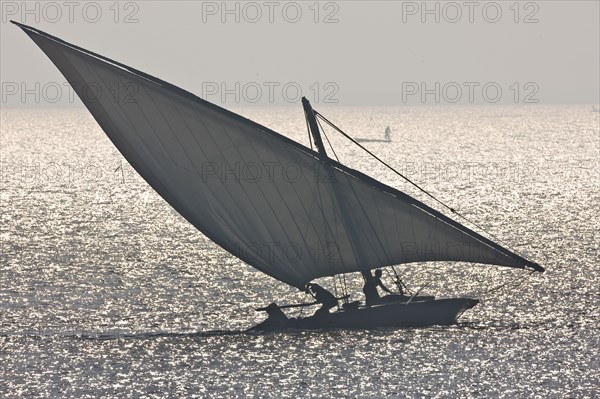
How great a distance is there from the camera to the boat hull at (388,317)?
159 ft

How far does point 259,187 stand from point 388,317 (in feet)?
27.7

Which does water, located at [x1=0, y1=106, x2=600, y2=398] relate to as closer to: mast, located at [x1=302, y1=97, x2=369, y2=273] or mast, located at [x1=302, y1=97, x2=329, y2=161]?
mast, located at [x1=302, y1=97, x2=369, y2=273]

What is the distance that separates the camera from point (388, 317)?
1911 inches

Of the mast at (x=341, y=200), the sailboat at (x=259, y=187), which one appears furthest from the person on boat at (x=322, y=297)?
the mast at (x=341, y=200)

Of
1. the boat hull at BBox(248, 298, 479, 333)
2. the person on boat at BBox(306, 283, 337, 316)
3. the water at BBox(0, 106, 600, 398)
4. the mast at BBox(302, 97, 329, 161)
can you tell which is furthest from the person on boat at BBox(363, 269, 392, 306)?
the mast at BBox(302, 97, 329, 161)

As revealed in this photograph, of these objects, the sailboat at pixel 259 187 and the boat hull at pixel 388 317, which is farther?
the boat hull at pixel 388 317

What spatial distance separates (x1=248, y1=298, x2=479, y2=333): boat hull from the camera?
159 ft

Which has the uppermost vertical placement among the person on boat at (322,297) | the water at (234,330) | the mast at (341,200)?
the mast at (341,200)

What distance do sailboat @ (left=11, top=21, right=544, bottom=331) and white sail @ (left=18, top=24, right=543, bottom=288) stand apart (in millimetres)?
41

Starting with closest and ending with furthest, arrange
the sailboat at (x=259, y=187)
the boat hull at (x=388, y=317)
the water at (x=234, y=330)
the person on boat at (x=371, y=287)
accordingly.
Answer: the water at (x=234, y=330), the sailboat at (x=259, y=187), the person on boat at (x=371, y=287), the boat hull at (x=388, y=317)

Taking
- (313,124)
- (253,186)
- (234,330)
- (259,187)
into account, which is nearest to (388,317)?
(234,330)

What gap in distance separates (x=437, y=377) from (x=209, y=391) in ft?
28.9

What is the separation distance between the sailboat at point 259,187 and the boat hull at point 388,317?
2.23 meters

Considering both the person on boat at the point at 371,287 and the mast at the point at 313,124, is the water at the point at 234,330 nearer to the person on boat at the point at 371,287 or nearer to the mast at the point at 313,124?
the person on boat at the point at 371,287
